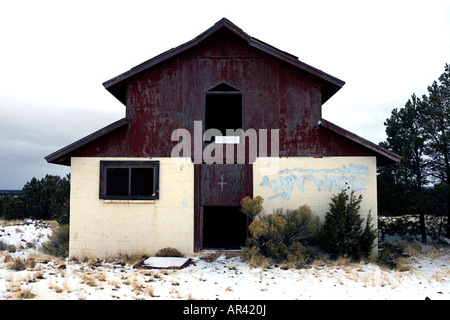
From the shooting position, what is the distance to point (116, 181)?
1395 cm

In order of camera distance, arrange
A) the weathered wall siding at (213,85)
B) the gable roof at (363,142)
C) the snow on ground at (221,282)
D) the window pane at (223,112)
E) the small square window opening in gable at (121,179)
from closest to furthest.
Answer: the snow on ground at (221,282), the gable roof at (363,142), the small square window opening in gable at (121,179), the weathered wall siding at (213,85), the window pane at (223,112)

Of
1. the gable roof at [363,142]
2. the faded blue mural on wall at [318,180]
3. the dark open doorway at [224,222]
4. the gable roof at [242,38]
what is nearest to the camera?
the gable roof at [363,142]

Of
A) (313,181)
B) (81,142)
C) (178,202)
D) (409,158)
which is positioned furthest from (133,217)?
(409,158)

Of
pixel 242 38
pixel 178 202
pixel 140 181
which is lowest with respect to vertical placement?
pixel 178 202

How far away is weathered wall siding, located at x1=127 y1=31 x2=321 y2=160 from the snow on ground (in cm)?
384

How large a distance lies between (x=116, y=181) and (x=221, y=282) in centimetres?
674

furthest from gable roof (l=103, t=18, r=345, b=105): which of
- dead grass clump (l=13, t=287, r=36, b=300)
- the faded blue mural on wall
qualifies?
dead grass clump (l=13, t=287, r=36, b=300)

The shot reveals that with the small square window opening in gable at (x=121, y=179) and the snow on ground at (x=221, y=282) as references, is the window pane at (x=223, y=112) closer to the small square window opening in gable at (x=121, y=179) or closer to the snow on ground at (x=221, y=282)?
the small square window opening in gable at (x=121, y=179)

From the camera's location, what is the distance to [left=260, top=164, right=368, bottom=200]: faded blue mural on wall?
38.6 feet

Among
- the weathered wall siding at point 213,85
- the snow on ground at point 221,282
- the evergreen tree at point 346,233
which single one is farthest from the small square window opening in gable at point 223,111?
the snow on ground at point 221,282

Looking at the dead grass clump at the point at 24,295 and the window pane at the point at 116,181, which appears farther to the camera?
the window pane at the point at 116,181

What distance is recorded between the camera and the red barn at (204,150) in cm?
1184

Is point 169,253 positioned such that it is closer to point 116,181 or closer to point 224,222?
point 116,181

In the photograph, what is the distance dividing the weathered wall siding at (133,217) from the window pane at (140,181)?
4386mm
